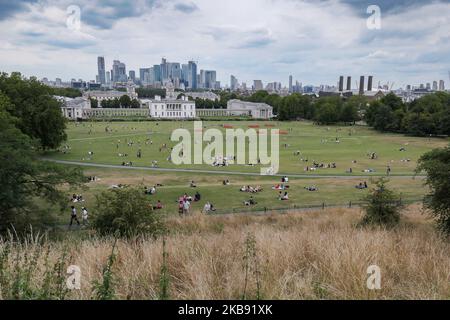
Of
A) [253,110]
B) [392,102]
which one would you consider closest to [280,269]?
[392,102]

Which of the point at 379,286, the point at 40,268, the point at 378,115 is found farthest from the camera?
the point at 378,115

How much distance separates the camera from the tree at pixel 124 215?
14.4m

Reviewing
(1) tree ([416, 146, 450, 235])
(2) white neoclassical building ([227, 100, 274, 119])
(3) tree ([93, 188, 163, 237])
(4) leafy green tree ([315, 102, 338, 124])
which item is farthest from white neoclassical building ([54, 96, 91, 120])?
(1) tree ([416, 146, 450, 235])

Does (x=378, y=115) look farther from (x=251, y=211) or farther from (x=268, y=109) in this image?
(x=251, y=211)

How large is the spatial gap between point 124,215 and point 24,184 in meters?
6.93

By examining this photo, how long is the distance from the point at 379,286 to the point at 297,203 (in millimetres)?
22728

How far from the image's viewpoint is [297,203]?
27.5 m

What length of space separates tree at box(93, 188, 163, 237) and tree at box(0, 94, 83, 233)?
3.08 meters

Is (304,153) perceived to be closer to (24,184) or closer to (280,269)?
(24,184)

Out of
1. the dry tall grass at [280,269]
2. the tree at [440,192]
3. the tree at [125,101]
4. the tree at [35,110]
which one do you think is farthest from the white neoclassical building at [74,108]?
the dry tall grass at [280,269]
